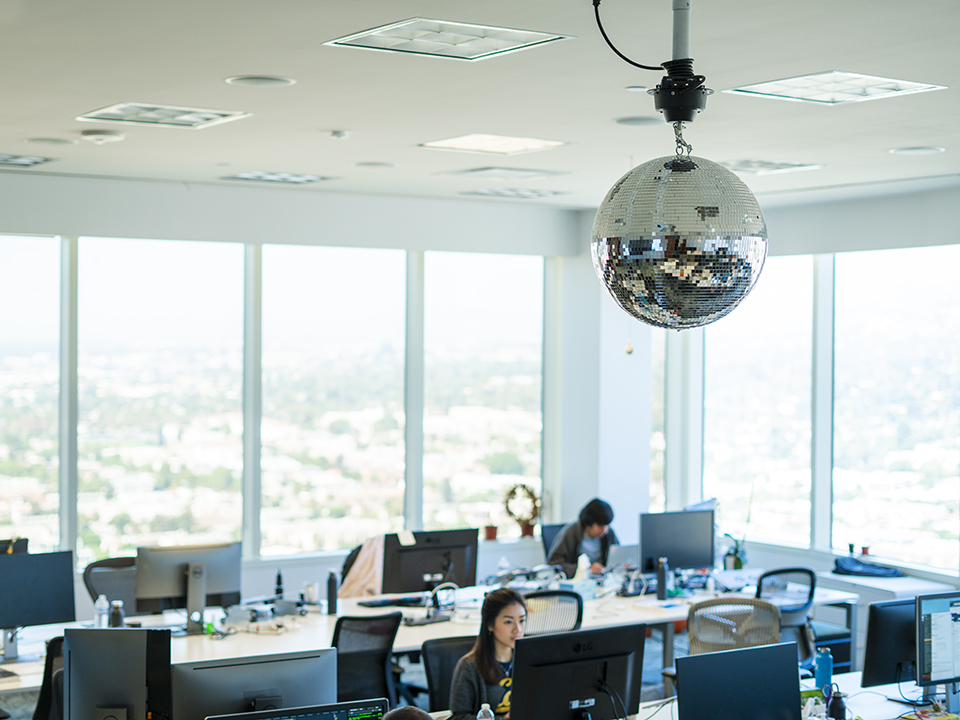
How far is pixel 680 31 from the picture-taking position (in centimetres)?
245

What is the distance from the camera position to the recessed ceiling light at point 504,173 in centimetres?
747

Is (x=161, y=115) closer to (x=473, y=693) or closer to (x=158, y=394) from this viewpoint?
(x=473, y=693)

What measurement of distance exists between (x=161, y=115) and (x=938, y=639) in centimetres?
455

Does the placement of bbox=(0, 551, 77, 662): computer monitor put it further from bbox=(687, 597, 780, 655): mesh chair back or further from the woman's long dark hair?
bbox=(687, 597, 780, 655): mesh chair back

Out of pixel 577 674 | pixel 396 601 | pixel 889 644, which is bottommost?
pixel 396 601

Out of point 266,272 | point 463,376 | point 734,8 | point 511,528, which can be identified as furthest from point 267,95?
point 511,528

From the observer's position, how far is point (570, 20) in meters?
3.62

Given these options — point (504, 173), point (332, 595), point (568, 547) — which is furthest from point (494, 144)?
point (568, 547)

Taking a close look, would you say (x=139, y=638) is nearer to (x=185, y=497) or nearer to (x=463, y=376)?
(x=185, y=497)

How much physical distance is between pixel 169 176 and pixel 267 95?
11.0ft

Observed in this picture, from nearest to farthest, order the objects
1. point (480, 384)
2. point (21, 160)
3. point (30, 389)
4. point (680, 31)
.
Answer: point (680, 31), point (21, 160), point (30, 389), point (480, 384)

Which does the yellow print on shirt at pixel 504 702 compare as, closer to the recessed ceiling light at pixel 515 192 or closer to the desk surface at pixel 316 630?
the desk surface at pixel 316 630

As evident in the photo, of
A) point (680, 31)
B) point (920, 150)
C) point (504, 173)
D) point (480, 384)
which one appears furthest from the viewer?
point (480, 384)

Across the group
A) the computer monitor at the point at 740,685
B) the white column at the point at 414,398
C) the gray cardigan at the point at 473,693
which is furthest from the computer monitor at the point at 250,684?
the white column at the point at 414,398
